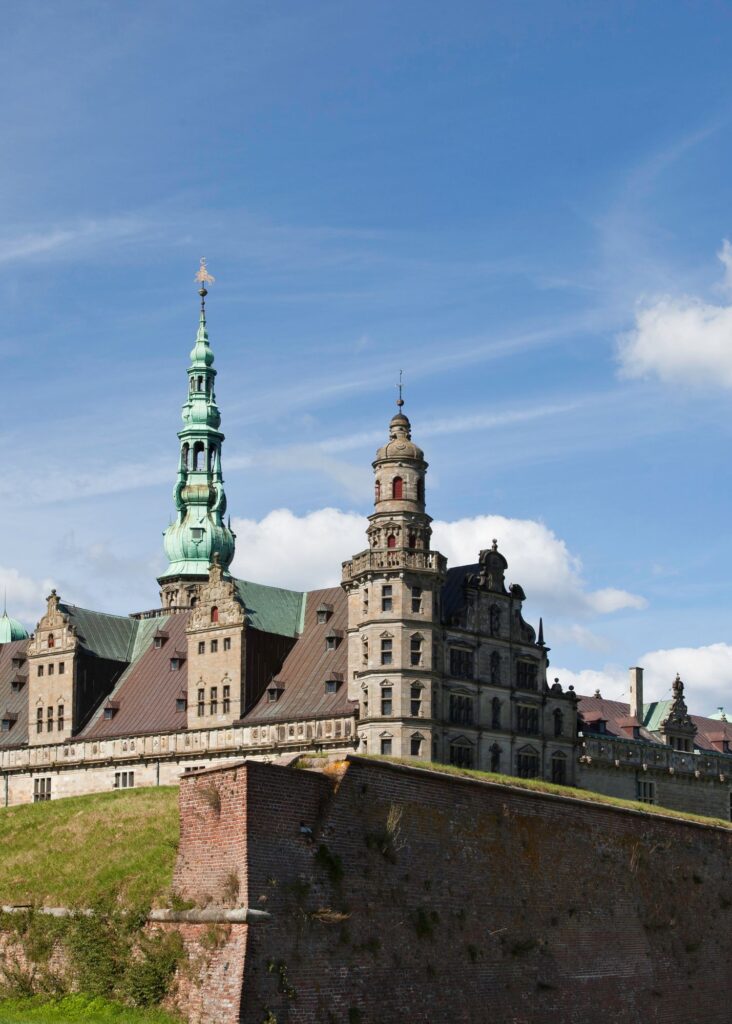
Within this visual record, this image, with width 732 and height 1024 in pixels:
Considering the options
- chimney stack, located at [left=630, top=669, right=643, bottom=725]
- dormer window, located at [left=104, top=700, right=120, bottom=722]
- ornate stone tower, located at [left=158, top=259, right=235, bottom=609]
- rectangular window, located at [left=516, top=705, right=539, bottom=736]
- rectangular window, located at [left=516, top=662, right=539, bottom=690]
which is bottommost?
rectangular window, located at [left=516, top=705, right=539, bottom=736]

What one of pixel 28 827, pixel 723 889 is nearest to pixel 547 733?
pixel 723 889

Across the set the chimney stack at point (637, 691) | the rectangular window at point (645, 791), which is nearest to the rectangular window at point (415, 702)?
the rectangular window at point (645, 791)

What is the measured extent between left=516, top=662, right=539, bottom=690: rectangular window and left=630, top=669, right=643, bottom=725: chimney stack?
76.9 feet

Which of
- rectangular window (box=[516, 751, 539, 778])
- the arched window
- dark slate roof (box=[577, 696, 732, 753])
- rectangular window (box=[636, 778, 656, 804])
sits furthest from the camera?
dark slate roof (box=[577, 696, 732, 753])

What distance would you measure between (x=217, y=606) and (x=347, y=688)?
9.03 meters

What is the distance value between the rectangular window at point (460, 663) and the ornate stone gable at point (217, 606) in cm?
1075

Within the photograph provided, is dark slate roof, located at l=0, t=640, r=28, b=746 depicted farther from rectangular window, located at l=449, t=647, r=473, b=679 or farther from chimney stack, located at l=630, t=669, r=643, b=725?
chimney stack, located at l=630, t=669, r=643, b=725

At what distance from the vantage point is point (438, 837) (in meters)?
43.2

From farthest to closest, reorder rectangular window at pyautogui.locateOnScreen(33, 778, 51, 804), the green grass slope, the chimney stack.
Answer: the chimney stack → rectangular window at pyautogui.locateOnScreen(33, 778, 51, 804) → the green grass slope

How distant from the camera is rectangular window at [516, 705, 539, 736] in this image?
260ft

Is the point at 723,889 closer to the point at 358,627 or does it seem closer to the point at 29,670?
the point at 358,627

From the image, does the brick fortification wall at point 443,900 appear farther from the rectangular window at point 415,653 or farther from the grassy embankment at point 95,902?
the rectangular window at point 415,653

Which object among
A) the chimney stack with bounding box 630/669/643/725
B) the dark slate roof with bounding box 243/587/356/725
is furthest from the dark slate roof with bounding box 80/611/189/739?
the chimney stack with bounding box 630/669/643/725

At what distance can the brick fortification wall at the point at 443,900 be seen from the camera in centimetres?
3722
